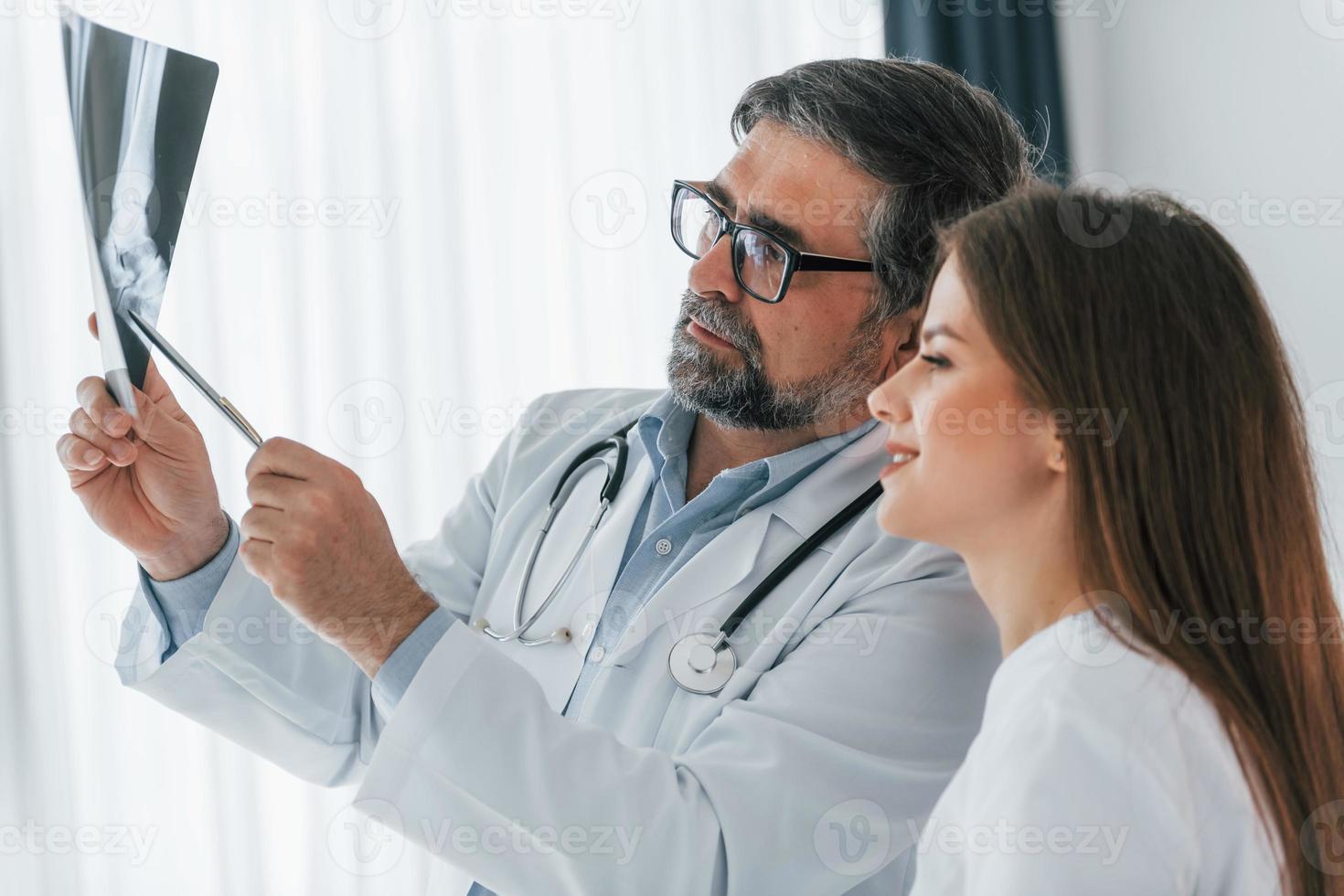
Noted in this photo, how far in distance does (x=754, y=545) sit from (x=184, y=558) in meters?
0.69

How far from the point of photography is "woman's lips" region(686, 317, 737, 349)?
152 cm

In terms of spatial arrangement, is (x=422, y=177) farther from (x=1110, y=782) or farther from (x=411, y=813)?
(x=1110, y=782)

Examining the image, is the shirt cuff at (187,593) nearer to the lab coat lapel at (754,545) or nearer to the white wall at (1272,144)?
the lab coat lapel at (754,545)

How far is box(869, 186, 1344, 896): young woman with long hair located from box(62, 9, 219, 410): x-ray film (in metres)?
0.76

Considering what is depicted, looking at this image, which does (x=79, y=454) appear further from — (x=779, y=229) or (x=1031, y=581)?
(x=1031, y=581)

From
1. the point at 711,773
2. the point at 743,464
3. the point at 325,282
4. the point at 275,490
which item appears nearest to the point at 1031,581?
the point at 711,773

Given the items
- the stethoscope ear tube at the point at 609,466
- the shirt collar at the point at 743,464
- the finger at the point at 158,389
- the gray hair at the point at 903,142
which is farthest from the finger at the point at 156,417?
the gray hair at the point at 903,142

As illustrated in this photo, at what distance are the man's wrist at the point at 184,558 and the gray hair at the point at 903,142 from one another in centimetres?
88

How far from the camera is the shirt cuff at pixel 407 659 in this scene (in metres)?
1.12

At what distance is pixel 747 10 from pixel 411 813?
193cm

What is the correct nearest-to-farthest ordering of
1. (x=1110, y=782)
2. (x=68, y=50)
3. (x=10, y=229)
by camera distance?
(x=1110, y=782)
(x=68, y=50)
(x=10, y=229)

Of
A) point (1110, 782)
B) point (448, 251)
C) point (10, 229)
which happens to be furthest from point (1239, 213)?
point (10, 229)

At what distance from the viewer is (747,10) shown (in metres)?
2.48

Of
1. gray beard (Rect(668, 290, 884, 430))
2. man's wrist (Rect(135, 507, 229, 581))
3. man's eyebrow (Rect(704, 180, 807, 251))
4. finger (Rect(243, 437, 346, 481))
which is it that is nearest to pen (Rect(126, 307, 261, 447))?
finger (Rect(243, 437, 346, 481))
